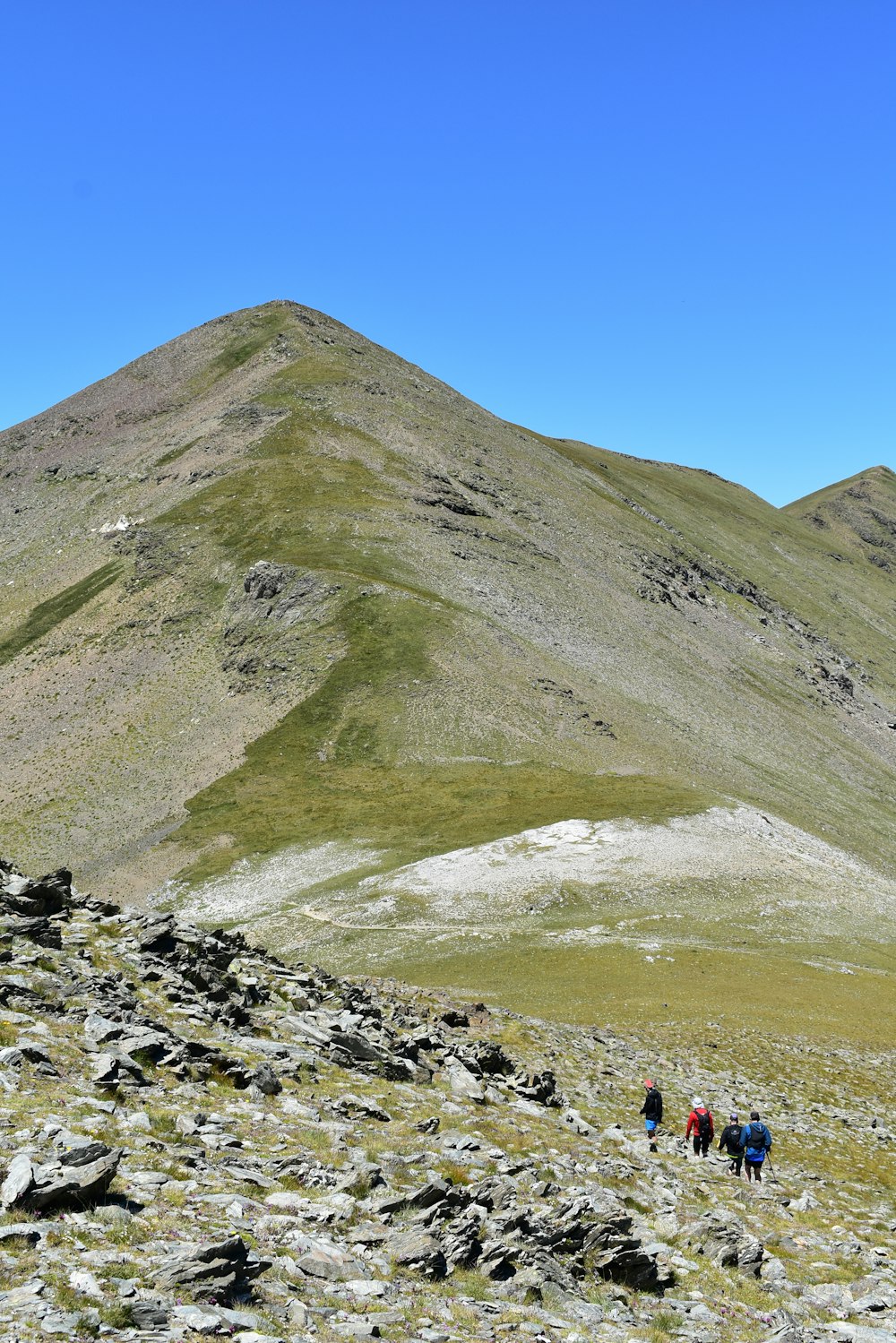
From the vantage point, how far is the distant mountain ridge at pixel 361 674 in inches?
3782

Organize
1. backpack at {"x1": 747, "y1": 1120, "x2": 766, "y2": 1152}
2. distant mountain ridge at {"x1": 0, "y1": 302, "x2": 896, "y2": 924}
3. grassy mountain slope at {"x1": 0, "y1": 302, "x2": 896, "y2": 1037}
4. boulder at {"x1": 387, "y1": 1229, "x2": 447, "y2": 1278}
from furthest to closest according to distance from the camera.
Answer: distant mountain ridge at {"x1": 0, "y1": 302, "x2": 896, "y2": 924}, grassy mountain slope at {"x1": 0, "y1": 302, "x2": 896, "y2": 1037}, backpack at {"x1": 747, "y1": 1120, "x2": 766, "y2": 1152}, boulder at {"x1": 387, "y1": 1229, "x2": 447, "y2": 1278}

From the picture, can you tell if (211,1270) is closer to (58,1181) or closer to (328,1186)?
(58,1181)

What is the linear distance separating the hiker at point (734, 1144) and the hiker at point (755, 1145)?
20.6 inches

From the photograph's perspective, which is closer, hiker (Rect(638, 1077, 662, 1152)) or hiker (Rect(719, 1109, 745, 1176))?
hiker (Rect(719, 1109, 745, 1176))

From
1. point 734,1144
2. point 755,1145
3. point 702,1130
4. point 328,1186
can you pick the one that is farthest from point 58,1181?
point 734,1144

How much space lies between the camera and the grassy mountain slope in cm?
9569

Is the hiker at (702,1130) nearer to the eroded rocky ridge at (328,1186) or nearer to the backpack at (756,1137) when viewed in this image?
the eroded rocky ridge at (328,1186)

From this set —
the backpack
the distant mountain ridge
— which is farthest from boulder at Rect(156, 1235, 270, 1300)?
the distant mountain ridge

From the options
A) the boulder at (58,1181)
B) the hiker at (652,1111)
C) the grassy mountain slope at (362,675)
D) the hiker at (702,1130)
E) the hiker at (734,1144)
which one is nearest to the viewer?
the boulder at (58,1181)

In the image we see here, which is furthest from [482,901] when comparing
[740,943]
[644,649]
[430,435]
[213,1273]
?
[430,435]

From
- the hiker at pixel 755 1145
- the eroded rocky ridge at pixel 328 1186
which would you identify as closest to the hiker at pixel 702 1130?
the eroded rocky ridge at pixel 328 1186

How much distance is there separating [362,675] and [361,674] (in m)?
0.18

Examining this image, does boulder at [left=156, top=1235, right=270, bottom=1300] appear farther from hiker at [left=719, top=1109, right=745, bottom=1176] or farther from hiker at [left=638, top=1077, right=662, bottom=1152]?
hiker at [left=719, top=1109, right=745, bottom=1176]

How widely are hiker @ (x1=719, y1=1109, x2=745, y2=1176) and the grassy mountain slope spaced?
52.3 m
